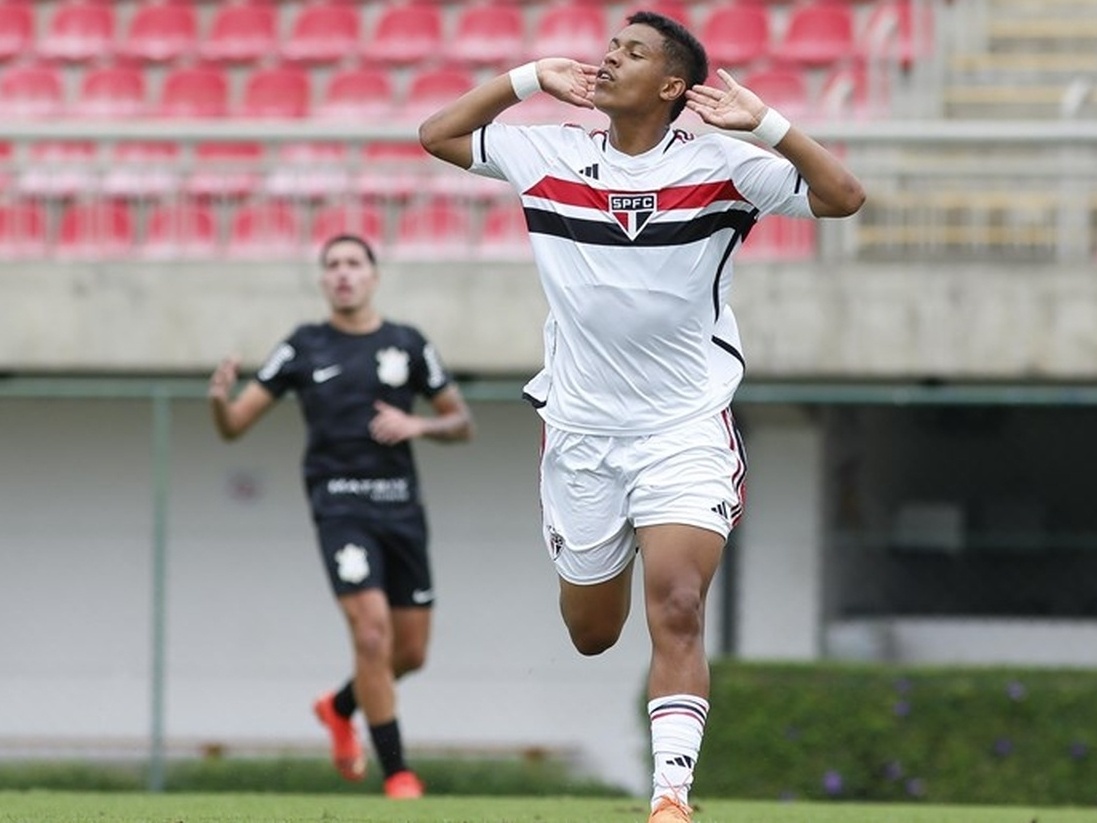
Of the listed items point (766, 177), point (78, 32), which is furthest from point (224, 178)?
point (766, 177)

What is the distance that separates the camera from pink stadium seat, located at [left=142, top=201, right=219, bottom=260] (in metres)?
15.2

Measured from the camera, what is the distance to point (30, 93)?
17703 mm

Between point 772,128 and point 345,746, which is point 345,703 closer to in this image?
point 345,746

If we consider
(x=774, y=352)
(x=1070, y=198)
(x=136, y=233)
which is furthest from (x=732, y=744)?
(x=136, y=233)

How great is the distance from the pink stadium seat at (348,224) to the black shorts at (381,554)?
489 cm

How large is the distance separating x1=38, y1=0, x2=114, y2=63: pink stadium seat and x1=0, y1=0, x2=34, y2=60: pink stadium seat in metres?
0.12

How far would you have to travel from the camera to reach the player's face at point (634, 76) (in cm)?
669

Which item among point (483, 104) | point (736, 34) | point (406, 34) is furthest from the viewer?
point (406, 34)

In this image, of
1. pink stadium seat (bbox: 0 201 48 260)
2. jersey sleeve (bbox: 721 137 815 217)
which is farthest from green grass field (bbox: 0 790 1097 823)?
pink stadium seat (bbox: 0 201 48 260)

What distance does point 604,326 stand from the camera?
6.80 meters

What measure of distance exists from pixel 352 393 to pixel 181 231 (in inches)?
203

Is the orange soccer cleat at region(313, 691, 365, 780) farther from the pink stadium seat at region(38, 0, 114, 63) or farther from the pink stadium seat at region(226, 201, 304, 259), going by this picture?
the pink stadium seat at region(38, 0, 114, 63)

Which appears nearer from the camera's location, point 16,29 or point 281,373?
point 281,373

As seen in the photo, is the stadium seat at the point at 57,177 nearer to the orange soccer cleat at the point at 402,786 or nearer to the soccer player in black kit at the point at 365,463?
the soccer player in black kit at the point at 365,463
